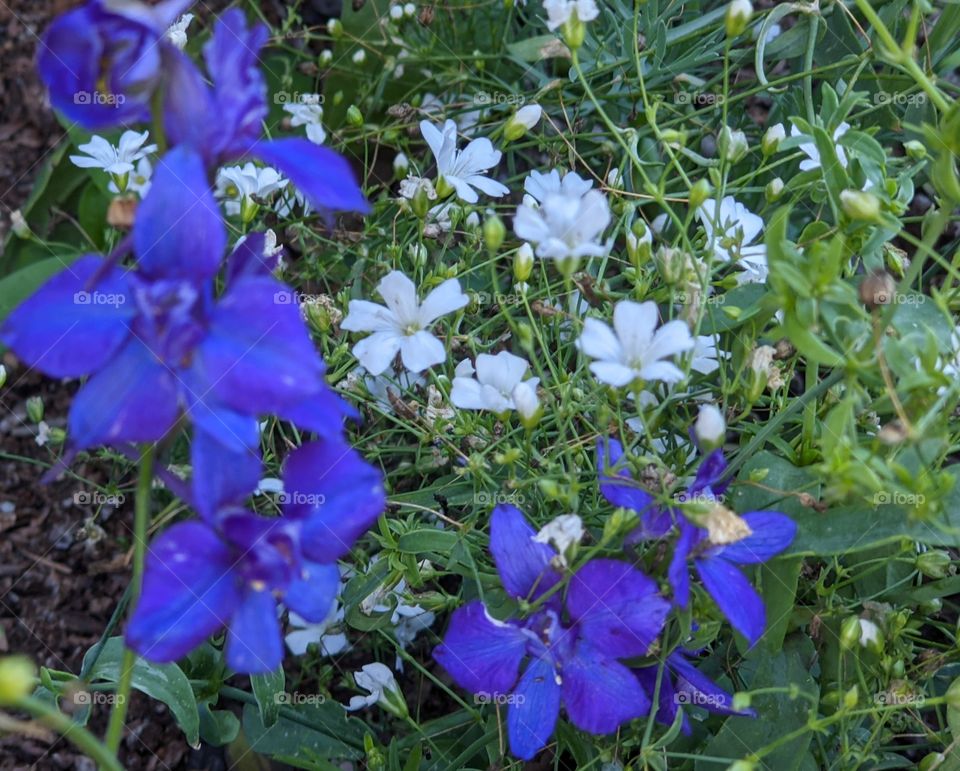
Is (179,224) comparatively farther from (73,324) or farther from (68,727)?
(68,727)

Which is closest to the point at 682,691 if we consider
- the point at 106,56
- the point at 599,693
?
the point at 599,693

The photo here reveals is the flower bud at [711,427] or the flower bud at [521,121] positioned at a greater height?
the flower bud at [521,121]

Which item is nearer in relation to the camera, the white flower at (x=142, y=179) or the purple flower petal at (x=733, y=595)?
the purple flower petal at (x=733, y=595)

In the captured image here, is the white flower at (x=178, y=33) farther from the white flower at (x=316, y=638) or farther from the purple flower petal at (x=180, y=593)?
the purple flower petal at (x=180, y=593)

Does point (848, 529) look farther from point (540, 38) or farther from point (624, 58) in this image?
point (540, 38)

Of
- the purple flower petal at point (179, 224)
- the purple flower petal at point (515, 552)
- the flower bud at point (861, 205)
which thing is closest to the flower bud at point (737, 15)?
the flower bud at point (861, 205)

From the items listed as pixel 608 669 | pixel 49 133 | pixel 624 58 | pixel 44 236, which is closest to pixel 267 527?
pixel 608 669

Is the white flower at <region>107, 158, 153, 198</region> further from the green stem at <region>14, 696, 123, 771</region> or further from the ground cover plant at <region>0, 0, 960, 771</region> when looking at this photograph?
the green stem at <region>14, 696, 123, 771</region>

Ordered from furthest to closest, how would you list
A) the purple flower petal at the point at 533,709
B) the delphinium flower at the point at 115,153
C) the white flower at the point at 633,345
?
the delphinium flower at the point at 115,153 → the purple flower petal at the point at 533,709 → the white flower at the point at 633,345
